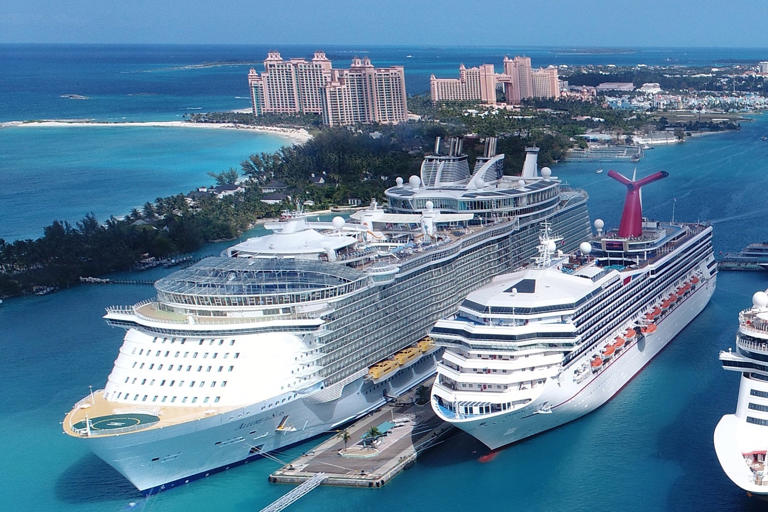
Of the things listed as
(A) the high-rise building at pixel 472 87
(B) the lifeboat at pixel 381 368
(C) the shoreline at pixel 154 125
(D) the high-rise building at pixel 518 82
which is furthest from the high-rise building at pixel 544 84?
(B) the lifeboat at pixel 381 368

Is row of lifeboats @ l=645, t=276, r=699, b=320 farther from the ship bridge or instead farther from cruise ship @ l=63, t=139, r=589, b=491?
the ship bridge

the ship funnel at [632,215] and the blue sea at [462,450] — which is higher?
the ship funnel at [632,215]

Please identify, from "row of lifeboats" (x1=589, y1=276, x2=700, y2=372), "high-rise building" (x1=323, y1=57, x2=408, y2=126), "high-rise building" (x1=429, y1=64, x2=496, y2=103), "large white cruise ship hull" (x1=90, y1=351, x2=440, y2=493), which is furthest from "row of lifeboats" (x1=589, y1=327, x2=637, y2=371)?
"high-rise building" (x1=429, y1=64, x2=496, y2=103)

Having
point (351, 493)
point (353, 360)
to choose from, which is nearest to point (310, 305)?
point (353, 360)

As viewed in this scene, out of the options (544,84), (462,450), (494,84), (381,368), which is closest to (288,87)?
(494,84)

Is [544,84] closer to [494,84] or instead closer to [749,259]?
[494,84]

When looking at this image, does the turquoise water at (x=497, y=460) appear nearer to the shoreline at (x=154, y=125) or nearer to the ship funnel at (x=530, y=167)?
the ship funnel at (x=530, y=167)
